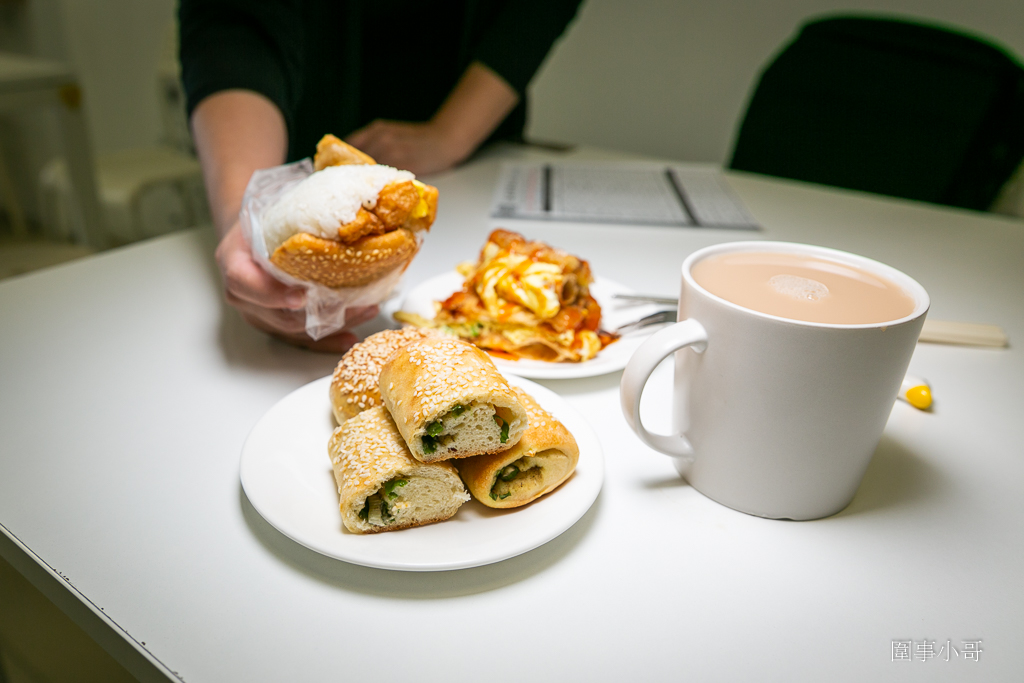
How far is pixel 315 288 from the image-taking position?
2.27 ft

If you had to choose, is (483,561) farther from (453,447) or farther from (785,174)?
(785,174)

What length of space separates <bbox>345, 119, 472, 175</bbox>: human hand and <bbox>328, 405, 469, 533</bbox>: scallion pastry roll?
97 cm

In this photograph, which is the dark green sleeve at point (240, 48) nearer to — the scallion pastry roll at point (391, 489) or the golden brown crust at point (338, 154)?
the golden brown crust at point (338, 154)

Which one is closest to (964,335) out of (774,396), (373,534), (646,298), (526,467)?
(646,298)

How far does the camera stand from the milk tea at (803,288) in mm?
500

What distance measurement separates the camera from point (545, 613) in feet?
1.52

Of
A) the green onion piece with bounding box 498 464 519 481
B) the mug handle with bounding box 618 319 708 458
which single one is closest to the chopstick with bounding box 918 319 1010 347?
the mug handle with bounding box 618 319 708 458

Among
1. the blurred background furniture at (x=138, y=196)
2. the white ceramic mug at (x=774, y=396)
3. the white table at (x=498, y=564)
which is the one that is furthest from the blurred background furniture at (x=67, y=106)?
the white ceramic mug at (x=774, y=396)

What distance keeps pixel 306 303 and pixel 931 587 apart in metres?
0.60

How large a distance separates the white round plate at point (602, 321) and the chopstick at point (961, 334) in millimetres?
45

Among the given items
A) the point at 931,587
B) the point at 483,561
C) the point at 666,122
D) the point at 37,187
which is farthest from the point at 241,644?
the point at 37,187

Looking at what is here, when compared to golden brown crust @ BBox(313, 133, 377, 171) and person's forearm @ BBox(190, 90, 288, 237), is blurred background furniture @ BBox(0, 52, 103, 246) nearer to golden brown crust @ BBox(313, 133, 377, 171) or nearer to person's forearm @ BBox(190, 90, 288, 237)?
person's forearm @ BBox(190, 90, 288, 237)

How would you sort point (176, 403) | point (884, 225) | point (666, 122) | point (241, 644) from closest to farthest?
point (241, 644) → point (176, 403) → point (884, 225) → point (666, 122)

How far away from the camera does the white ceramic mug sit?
0.47 metres
